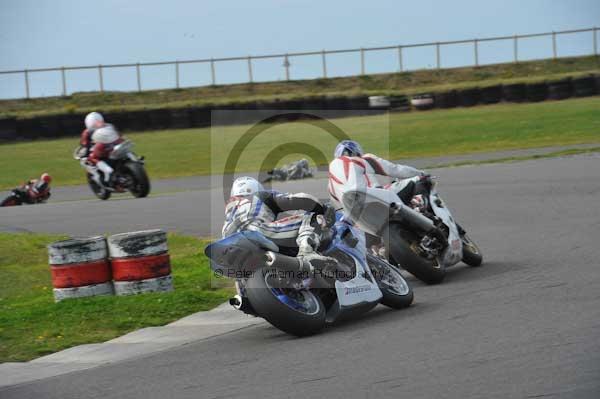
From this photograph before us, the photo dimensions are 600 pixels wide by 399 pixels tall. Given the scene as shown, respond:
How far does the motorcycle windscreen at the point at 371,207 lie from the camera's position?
28.1 ft

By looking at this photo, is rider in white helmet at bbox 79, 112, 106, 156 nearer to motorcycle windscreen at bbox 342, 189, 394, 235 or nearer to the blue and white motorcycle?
motorcycle windscreen at bbox 342, 189, 394, 235

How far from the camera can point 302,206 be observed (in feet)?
23.5

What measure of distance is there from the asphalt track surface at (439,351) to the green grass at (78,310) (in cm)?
106

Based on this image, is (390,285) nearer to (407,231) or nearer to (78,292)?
(407,231)

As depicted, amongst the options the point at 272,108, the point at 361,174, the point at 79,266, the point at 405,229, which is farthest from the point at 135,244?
the point at 272,108

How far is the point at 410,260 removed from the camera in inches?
335

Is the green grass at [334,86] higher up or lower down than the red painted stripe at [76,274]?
higher up

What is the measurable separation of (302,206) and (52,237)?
7.06 metres

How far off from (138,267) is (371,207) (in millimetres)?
2195

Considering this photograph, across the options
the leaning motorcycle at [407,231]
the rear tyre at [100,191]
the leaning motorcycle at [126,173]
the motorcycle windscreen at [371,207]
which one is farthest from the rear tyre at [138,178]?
the motorcycle windscreen at [371,207]

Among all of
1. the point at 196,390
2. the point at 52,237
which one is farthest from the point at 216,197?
the point at 196,390

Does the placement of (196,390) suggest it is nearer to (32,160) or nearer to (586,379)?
(586,379)

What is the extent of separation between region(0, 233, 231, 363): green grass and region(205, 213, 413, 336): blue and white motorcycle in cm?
142

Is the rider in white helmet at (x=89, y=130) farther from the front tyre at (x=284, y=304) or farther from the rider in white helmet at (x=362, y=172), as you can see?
the front tyre at (x=284, y=304)
